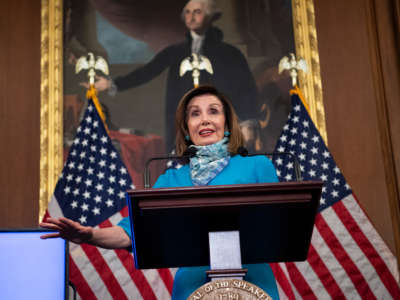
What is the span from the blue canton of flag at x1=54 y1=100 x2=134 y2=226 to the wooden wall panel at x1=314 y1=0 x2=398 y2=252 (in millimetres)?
2107

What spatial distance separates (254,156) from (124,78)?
9.53ft

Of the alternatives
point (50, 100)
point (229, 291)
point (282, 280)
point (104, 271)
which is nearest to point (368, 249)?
point (282, 280)

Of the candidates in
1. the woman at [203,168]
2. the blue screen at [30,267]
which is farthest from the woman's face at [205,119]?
the blue screen at [30,267]

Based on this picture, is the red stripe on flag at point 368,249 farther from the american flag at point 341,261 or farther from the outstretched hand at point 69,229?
the outstretched hand at point 69,229

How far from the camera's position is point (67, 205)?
4293 millimetres

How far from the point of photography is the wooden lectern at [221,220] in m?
1.52

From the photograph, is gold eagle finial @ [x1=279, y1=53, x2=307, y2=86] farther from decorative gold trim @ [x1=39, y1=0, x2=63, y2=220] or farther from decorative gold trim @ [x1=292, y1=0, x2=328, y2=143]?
decorative gold trim @ [x1=39, y1=0, x2=63, y2=220]

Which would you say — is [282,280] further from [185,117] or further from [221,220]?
[221,220]

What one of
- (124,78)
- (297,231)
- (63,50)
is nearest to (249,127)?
(124,78)

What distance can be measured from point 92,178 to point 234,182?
8.44 ft

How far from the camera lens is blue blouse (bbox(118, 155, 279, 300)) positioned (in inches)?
78.7

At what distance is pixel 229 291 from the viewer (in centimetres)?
142

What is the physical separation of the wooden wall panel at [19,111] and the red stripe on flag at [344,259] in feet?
8.68

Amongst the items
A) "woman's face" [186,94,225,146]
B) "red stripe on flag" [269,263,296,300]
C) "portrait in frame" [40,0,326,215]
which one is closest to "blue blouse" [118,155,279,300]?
"woman's face" [186,94,225,146]
